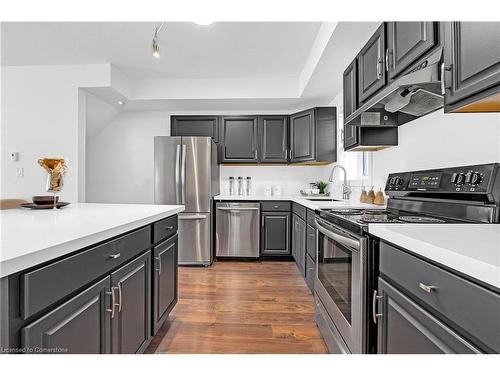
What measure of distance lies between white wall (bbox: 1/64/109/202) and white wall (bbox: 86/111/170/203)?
105 cm

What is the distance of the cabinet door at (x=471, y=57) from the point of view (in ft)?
3.02

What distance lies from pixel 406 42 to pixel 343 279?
4.31ft

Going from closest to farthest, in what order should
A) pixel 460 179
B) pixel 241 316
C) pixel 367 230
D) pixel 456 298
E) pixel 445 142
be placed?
1. pixel 456 298
2. pixel 367 230
3. pixel 460 179
4. pixel 445 142
5. pixel 241 316

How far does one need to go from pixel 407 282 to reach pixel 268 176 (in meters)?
3.80

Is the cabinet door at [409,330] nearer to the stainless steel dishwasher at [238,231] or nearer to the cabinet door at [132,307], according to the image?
the cabinet door at [132,307]

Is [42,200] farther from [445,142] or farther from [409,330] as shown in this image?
[445,142]

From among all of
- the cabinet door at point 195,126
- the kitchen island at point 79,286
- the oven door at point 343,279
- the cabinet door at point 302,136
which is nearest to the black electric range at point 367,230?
the oven door at point 343,279

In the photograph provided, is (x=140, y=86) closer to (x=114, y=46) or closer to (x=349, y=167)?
(x=114, y=46)

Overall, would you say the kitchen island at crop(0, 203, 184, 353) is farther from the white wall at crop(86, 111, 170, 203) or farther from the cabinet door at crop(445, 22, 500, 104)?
the white wall at crop(86, 111, 170, 203)

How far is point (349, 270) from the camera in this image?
59.0 inches

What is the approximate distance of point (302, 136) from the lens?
13.6ft

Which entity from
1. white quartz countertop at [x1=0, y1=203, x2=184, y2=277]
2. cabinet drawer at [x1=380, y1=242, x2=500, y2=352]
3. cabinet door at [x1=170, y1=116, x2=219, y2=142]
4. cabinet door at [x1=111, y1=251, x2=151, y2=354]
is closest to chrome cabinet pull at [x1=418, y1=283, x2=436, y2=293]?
cabinet drawer at [x1=380, y1=242, x2=500, y2=352]

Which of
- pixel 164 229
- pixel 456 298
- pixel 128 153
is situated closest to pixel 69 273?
pixel 164 229

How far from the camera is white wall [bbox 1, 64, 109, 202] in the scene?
3.60 meters
